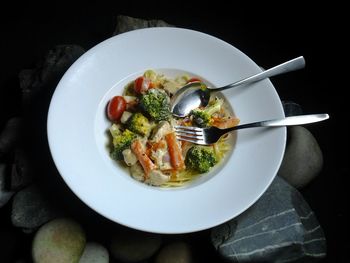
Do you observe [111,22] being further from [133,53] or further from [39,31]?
[133,53]

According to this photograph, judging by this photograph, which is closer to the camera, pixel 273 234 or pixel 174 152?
pixel 174 152

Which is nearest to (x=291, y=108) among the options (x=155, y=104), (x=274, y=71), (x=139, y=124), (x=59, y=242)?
(x=274, y=71)

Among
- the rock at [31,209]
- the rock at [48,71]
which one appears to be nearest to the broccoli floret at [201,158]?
the rock at [31,209]

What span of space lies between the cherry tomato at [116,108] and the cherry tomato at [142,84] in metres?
0.19

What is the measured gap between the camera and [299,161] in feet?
15.8

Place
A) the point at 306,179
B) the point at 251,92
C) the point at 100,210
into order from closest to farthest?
the point at 100,210
the point at 251,92
the point at 306,179

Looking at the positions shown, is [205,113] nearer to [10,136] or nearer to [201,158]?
[201,158]

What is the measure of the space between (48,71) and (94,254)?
199cm

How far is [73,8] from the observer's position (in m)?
6.00

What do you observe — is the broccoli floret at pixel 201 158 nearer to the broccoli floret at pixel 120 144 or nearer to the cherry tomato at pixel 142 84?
the broccoli floret at pixel 120 144

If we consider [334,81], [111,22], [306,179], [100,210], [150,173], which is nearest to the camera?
[100,210]

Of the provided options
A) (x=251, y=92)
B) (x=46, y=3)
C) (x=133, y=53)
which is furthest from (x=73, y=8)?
(x=251, y=92)

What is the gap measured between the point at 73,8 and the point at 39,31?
526 mm

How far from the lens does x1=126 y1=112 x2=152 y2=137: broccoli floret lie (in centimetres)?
426
